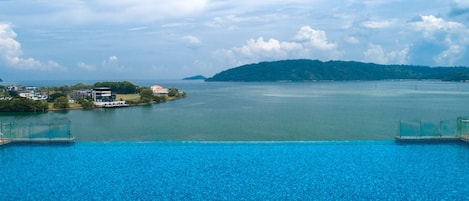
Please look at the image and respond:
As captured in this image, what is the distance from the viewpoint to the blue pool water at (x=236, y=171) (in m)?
8.19

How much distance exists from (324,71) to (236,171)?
399ft

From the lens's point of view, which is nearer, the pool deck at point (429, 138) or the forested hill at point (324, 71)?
the pool deck at point (429, 138)

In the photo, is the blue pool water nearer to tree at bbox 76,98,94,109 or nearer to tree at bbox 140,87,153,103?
tree at bbox 76,98,94,109

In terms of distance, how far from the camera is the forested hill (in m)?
124

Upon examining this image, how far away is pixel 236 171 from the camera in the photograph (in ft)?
32.1

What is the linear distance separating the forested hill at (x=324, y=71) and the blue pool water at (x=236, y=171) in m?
111

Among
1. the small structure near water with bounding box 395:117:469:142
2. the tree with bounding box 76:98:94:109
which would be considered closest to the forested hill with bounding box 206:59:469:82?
the tree with bounding box 76:98:94:109

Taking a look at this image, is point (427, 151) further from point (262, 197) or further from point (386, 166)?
point (262, 197)

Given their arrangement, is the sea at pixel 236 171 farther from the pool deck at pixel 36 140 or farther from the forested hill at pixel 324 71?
the forested hill at pixel 324 71

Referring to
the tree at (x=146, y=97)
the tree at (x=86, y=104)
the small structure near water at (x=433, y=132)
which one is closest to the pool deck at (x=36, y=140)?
the small structure near water at (x=433, y=132)

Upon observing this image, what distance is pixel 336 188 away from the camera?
841 cm

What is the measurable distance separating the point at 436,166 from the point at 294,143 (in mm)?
4169

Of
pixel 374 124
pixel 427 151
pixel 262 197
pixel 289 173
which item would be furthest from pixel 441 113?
pixel 262 197

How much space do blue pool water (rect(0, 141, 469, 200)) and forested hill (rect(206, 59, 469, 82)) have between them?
111m
